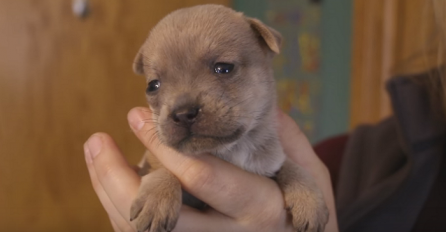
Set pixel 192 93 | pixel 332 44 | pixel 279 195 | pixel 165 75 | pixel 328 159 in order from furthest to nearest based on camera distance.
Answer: pixel 332 44 < pixel 328 159 < pixel 279 195 < pixel 165 75 < pixel 192 93

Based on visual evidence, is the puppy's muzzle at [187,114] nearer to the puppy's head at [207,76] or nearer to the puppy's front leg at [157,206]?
the puppy's head at [207,76]

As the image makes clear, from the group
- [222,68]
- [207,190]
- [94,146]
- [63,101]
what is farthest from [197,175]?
[63,101]

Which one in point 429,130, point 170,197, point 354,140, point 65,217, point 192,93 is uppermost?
point 192,93

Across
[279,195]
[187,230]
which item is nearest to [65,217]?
[187,230]

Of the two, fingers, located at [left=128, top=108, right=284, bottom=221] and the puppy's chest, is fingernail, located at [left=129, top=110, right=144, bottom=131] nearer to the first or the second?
fingers, located at [left=128, top=108, right=284, bottom=221]

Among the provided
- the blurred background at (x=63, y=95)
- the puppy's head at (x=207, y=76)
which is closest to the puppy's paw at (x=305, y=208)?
the puppy's head at (x=207, y=76)

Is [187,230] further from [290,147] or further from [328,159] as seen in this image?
[328,159]

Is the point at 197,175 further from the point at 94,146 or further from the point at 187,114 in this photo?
the point at 94,146
